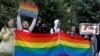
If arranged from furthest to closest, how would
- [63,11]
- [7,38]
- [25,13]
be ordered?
[63,11]
[25,13]
[7,38]

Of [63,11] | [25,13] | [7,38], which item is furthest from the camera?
[63,11]

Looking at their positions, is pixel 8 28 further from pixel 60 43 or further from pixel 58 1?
pixel 58 1

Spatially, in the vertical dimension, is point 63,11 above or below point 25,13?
below

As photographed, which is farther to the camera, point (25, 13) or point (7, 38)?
point (25, 13)

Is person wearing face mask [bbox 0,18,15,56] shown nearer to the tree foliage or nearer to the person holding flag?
the person holding flag

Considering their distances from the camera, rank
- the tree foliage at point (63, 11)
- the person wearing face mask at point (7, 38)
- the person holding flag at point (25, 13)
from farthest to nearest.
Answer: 1. the tree foliage at point (63, 11)
2. the person holding flag at point (25, 13)
3. the person wearing face mask at point (7, 38)

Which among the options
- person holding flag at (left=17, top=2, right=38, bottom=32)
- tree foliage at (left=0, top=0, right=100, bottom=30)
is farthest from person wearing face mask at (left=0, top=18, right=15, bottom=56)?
tree foliage at (left=0, top=0, right=100, bottom=30)

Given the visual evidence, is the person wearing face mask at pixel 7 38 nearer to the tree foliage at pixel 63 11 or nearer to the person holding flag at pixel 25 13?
the person holding flag at pixel 25 13

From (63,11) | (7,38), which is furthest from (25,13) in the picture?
(63,11)

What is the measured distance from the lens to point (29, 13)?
37.7 ft

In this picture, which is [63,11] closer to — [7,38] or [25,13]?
[25,13]

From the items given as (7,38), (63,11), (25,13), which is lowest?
(63,11)

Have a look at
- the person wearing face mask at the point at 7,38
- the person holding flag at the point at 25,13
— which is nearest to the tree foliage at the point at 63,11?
the person holding flag at the point at 25,13

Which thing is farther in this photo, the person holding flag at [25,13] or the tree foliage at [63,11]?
the tree foliage at [63,11]
